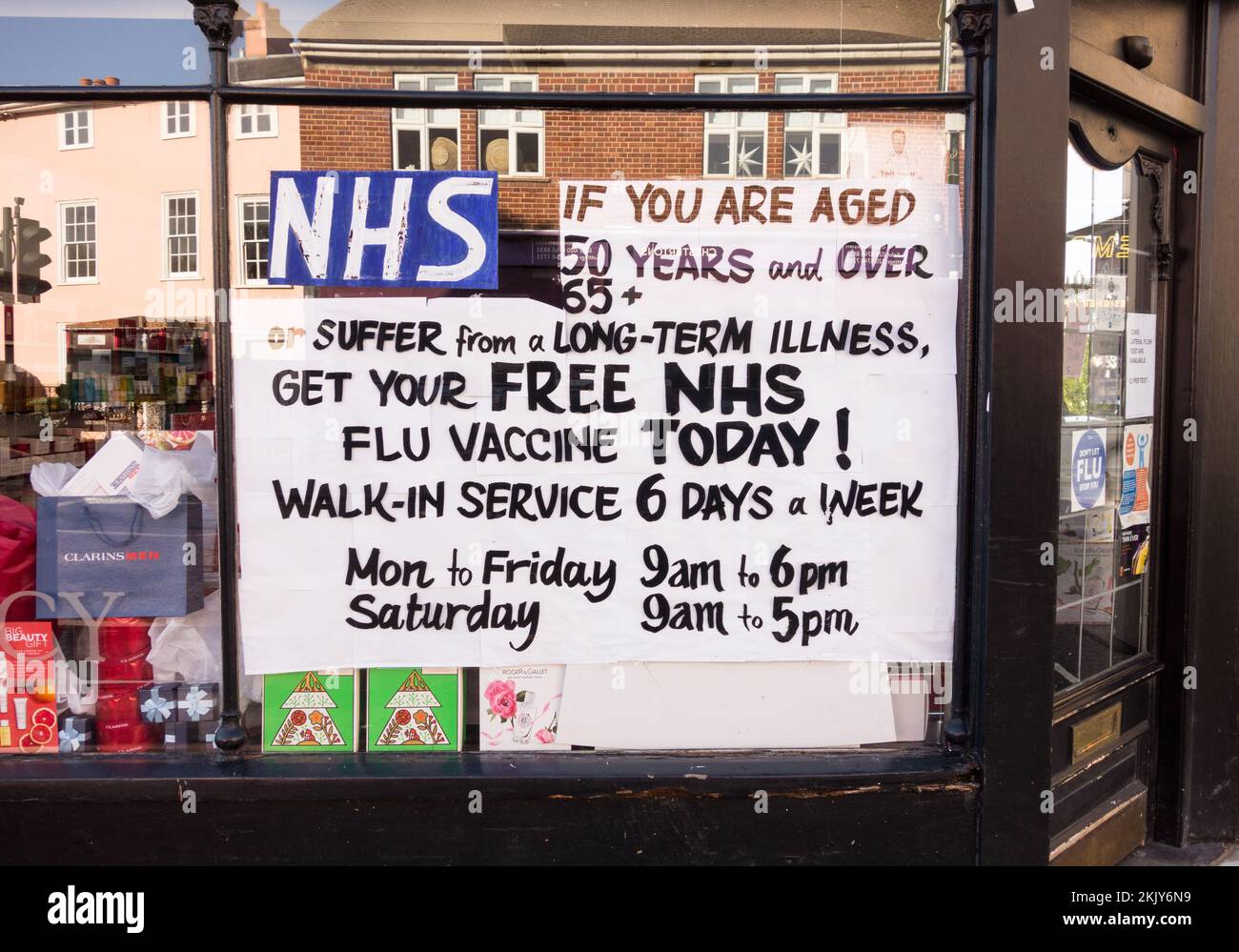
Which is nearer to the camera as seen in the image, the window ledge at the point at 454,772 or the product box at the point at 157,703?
the window ledge at the point at 454,772

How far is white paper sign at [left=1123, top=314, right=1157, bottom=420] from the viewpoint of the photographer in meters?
3.98

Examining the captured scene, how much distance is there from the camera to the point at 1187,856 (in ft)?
12.9

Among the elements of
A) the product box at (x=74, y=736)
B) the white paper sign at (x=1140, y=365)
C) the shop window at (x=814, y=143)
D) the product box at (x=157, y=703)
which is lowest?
the product box at (x=74, y=736)

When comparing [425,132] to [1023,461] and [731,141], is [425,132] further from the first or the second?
[1023,461]

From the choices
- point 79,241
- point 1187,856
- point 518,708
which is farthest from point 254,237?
point 1187,856

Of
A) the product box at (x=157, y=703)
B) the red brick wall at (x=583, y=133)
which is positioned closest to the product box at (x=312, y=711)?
the product box at (x=157, y=703)

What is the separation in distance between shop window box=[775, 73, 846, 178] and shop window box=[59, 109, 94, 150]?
2685mm

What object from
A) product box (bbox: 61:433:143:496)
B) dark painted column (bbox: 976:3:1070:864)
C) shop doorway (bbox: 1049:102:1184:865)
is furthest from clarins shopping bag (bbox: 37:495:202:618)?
shop doorway (bbox: 1049:102:1184:865)

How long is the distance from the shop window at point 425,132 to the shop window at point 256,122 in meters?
0.45

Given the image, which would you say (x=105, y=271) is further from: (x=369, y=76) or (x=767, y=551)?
(x=767, y=551)

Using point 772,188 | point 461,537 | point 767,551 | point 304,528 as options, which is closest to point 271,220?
point 304,528

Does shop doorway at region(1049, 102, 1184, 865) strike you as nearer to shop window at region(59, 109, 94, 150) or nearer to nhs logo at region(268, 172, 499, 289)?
nhs logo at region(268, 172, 499, 289)

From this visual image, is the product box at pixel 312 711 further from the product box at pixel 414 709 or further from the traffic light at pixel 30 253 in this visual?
the traffic light at pixel 30 253

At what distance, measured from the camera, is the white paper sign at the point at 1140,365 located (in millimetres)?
3977
